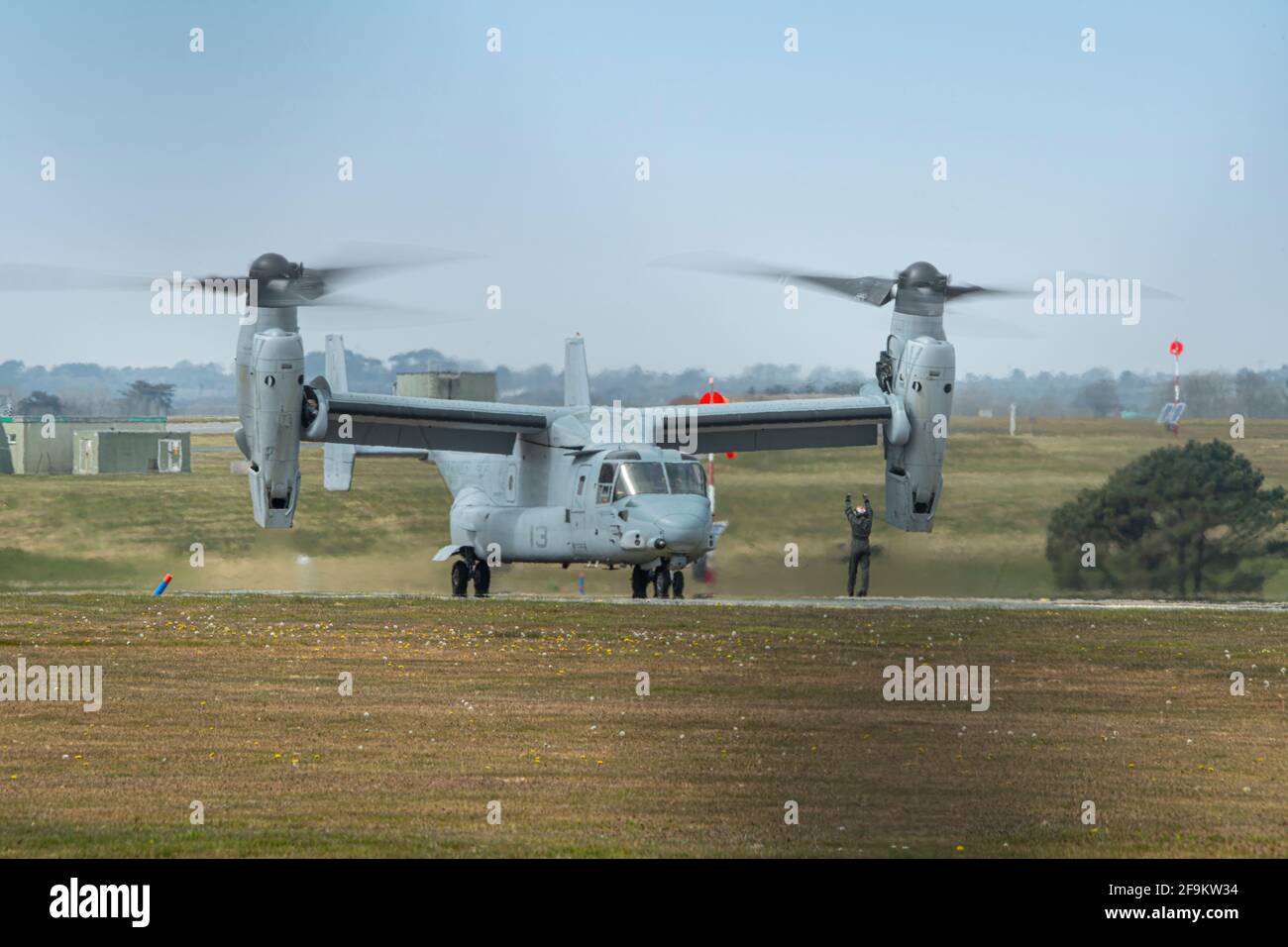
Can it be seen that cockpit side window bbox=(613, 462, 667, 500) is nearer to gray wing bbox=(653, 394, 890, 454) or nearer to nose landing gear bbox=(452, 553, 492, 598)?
gray wing bbox=(653, 394, 890, 454)

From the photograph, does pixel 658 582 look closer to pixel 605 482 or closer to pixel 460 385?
pixel 605 482

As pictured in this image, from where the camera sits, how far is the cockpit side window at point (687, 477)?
26422 millimetres

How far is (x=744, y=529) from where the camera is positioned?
30.4 metres

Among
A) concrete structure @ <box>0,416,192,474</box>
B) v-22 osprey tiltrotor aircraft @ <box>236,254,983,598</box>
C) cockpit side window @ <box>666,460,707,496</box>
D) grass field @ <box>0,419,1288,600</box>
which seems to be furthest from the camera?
concrete structure @ <box>0,416,192,474</box>

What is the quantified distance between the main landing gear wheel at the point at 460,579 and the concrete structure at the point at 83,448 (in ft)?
50.4

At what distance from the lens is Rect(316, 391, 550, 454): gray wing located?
26.6 meters

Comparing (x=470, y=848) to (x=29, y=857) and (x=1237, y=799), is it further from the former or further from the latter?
(x=1237, y=799)

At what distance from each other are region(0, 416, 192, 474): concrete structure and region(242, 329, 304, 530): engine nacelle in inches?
703

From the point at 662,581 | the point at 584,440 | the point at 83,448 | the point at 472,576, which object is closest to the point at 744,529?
the point at 662,581

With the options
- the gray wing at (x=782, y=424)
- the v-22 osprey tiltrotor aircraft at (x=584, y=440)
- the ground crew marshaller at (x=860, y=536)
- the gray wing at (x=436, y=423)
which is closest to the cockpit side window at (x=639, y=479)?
the v-22 osprey tiltrotor aircraft at (x=584, y=440)

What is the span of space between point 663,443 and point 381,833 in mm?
18357

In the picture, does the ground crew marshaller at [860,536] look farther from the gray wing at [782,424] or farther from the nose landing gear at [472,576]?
the nose landing gear at [472,576]

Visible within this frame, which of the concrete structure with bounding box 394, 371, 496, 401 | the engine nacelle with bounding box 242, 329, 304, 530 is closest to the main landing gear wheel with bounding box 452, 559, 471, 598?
the engine nacelle with bounding box 242, 329, 304, 530
